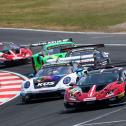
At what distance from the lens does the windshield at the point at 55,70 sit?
2398cm

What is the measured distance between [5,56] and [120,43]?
25.1 ft

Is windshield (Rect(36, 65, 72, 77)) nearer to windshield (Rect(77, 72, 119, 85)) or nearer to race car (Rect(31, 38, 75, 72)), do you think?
windshield (Rect(77, 72, 119, 85))

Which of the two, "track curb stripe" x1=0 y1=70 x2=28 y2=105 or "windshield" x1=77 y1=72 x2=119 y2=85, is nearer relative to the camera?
"windshield" x1=77 y1=72 x2=119 y2=85

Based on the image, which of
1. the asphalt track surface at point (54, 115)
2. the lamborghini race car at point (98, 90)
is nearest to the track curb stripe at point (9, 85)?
the asphalt track surface at point (54, 115)

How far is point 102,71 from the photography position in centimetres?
2117

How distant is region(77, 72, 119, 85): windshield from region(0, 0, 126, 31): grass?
2644 centimetres

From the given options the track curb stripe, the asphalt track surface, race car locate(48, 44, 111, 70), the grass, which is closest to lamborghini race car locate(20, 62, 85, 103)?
the asphalt track surface

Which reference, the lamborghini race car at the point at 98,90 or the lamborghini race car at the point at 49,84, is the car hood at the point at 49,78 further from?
the lamborghini race car at the point at 98,90

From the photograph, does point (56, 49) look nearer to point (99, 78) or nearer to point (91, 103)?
point (99, 78)

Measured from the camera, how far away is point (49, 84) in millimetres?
23016

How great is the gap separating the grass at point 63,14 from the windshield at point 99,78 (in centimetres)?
2644

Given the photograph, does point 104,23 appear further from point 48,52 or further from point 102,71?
point 102,71

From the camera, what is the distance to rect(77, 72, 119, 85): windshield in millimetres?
20312

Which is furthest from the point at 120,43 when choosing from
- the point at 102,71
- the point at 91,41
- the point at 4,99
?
the point at 102,71
